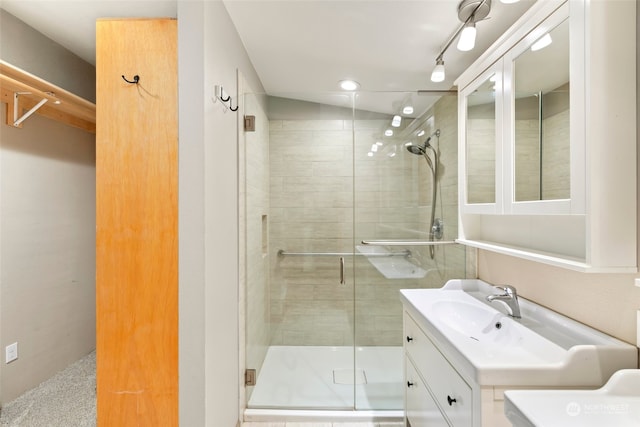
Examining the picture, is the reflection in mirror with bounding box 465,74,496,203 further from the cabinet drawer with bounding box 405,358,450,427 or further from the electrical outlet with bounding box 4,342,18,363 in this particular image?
the electrical outlet with bounding box 4,342,18,363

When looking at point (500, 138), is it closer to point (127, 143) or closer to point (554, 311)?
point (554, 311)

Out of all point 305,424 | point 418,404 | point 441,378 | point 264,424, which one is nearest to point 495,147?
point 441,378

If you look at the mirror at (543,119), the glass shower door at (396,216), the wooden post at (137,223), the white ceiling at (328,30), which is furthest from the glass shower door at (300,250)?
the mirror at (543,119)

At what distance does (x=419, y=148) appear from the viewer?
2006 millimetres

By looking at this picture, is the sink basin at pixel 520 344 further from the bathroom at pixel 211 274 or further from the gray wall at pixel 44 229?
the gray wall at pixel 44 229

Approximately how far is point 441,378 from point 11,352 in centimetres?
253

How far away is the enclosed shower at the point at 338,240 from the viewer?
1.92 metres

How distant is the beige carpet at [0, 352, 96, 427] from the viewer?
1.67m

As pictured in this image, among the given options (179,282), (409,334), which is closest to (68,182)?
(179,282)

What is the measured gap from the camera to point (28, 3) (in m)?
1.57

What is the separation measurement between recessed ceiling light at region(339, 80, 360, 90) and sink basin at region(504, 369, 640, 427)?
2.22 meters

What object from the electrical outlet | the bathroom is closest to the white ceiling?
the bathroom

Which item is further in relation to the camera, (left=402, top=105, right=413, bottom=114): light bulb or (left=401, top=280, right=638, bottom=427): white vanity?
(left=402, top=105, right=413, bottom=114): light bulb

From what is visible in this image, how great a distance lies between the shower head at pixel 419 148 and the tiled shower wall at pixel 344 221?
0.11 ft
